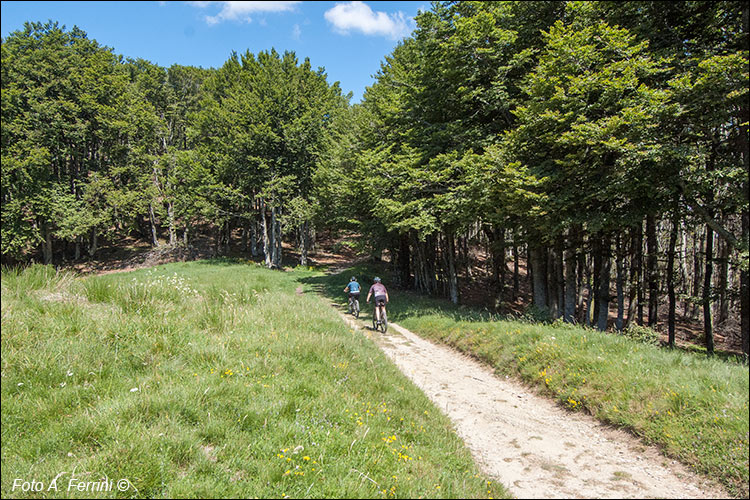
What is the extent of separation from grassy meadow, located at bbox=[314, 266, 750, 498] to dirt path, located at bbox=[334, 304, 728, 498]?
255 millimetres

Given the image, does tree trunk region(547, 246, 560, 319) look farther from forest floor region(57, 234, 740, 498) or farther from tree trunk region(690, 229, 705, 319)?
forest floor region(57, 234, 740, 498)

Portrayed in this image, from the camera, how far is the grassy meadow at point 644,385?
4.75 meters

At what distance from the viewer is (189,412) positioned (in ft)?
14.1

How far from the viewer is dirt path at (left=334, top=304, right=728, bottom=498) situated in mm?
4469

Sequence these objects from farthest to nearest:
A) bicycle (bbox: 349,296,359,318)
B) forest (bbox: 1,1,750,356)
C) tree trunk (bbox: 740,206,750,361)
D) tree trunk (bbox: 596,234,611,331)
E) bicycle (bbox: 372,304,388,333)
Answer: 1. bicycle (bbox: 349,296,359,318)
2. tree trunk (bbox: 596,234,611,331)
3. bicycle (bbox: 372,304,388,333)
4. tree trunk (bbox: 740,206,750,361)
5. forest (bbox: 1,1,750,356)

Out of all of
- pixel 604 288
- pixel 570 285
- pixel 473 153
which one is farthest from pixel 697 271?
pixel 473 153

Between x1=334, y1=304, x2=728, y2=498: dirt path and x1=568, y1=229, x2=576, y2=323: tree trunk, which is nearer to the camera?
x1=334, y1=304, x2=728, y2=498: dirt path

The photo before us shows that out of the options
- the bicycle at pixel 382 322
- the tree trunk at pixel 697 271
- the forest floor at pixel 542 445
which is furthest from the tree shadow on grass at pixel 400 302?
the tree trunk at pixel 697 271

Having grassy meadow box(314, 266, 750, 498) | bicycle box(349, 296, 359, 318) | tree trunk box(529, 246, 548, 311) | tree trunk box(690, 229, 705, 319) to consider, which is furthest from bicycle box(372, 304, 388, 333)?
tree trunk box(690, 229, 705, 319)

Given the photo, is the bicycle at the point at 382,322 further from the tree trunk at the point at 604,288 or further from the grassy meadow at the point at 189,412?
the tree trunk at the point at 604,288

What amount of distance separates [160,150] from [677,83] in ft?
172

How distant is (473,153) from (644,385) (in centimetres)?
1149

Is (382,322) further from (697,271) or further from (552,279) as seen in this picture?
(697,271)

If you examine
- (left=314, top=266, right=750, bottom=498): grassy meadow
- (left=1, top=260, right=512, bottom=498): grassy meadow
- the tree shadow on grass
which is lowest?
the tree shadow on grass
